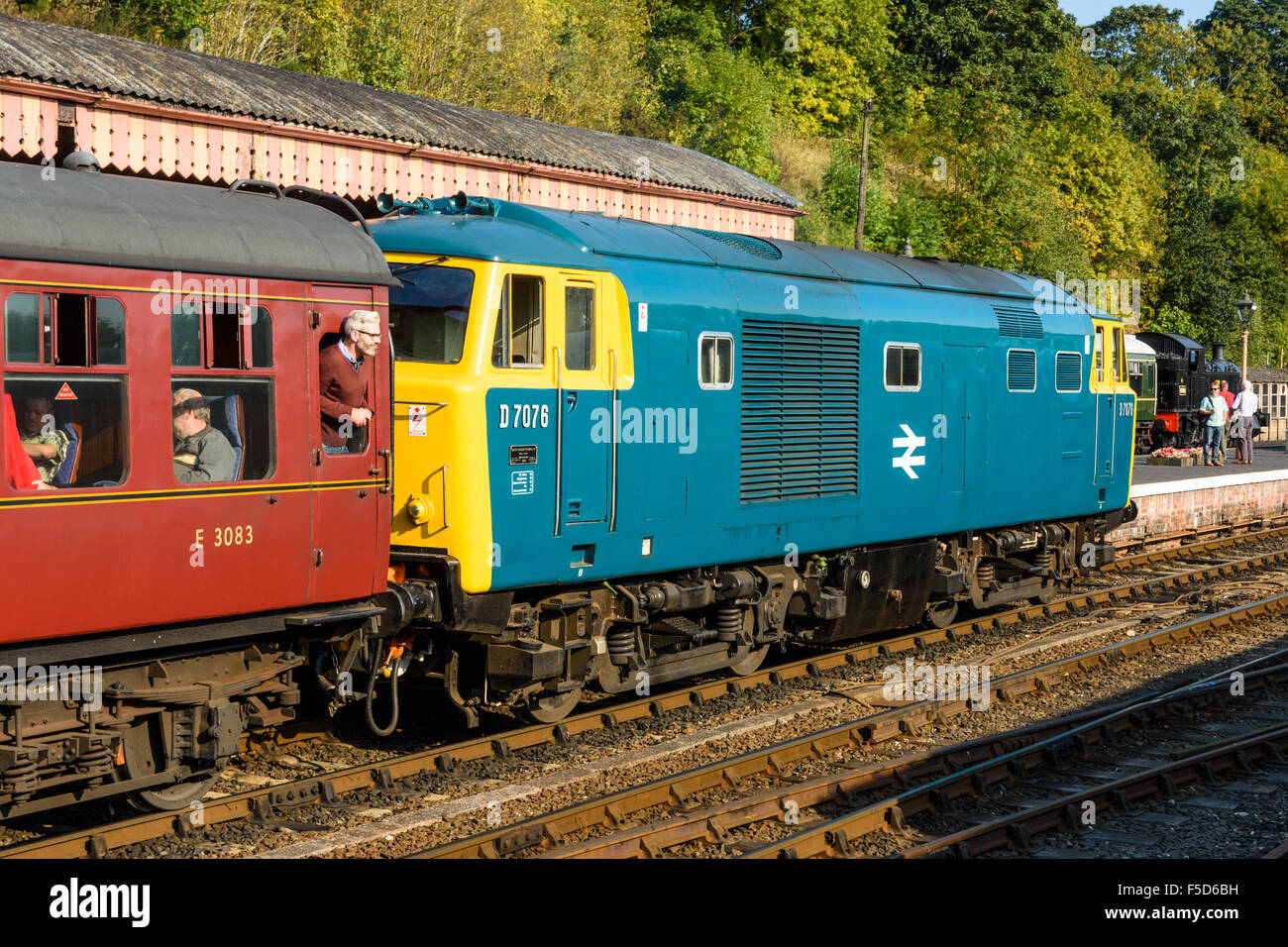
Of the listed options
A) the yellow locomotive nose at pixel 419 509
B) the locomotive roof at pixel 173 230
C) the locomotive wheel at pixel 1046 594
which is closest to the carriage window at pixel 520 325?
the locomotive roof at pixel 173 230

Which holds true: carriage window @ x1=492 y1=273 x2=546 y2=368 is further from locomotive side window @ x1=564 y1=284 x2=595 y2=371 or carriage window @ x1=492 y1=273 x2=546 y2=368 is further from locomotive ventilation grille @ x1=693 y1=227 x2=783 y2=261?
locomotive ventilation grille @ x1=693 y1=227 x2=783 y2=261

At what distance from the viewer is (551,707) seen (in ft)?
36.0

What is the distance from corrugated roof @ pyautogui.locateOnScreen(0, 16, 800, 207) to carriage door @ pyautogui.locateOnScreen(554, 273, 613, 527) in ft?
26.0

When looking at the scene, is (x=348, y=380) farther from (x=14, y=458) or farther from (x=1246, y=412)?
(x=1246, y=412)

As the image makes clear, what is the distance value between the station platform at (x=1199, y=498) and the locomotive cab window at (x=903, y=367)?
9580 millimetres

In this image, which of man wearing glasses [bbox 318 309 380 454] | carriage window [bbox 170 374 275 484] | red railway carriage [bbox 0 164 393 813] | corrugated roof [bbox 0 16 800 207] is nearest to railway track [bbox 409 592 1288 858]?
red railway carriage [bbox 0 164 393 813]

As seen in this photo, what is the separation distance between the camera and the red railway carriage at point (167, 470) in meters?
7.15

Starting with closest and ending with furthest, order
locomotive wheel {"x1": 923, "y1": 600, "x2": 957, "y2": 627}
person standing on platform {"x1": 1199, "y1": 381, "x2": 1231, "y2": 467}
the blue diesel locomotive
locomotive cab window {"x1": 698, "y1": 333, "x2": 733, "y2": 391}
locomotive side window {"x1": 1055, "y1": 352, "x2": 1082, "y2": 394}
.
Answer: the blue diesel locomotive → locomotive cab window {"x1": 698, "y1": 333, "x2": 733, "y2": 391} → locomotive wheel {"x1": 923, "y1": 600, "x2": 957, "y2": 627} → locomotive side window {"x1": 1055, "y1": 352, "x2": 1082, "y2": 394} → person standing on platform {"x1": 1199, "y1": 381, "x2": 1231, "y2": 467}

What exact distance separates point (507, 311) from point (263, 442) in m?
2.20

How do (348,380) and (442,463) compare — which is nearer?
(348,380)

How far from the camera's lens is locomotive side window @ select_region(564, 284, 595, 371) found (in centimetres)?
1018

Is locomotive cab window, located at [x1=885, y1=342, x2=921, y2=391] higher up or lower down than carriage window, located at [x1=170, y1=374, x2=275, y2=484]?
higher up

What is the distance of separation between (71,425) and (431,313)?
10.1 feet

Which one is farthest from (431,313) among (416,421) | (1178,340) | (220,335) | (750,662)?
(1178,340)
